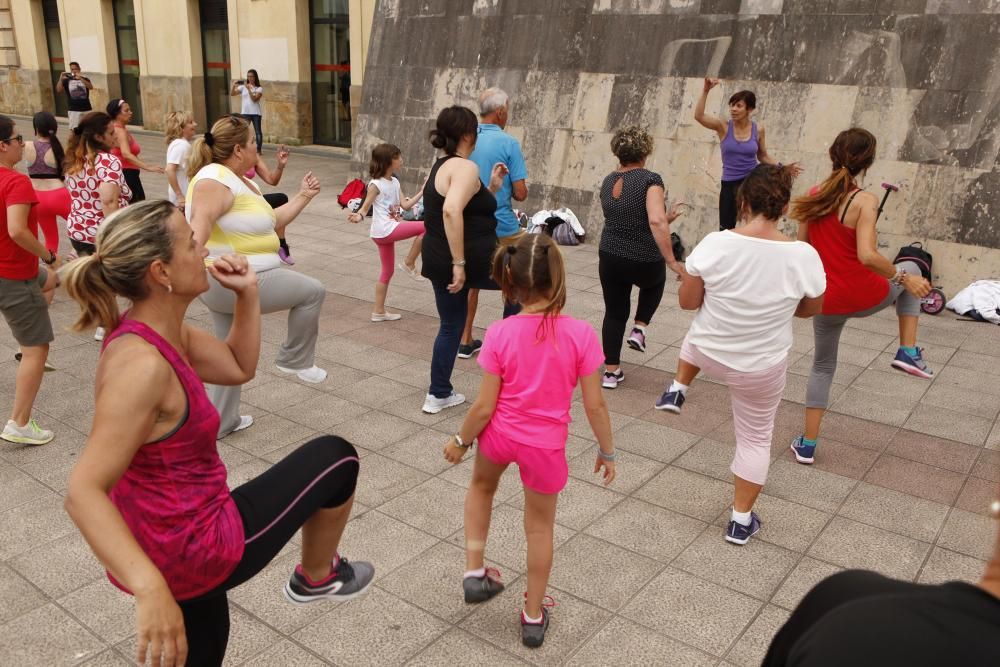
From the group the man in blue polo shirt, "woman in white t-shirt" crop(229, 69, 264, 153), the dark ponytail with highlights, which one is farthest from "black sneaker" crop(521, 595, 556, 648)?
"woman in white t-shirt" crop(229, 69, 264, 153)

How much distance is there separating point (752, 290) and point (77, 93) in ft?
59.4

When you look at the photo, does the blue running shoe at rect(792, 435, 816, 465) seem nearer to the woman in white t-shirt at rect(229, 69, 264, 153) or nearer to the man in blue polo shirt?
the man in blue polo shirt

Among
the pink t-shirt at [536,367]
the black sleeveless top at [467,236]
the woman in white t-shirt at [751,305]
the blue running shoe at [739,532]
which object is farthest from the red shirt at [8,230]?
the blue running shoe at [739,532]

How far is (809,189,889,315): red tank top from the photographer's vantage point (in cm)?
453

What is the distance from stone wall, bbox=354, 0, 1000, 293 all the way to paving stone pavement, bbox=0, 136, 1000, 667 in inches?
92.2

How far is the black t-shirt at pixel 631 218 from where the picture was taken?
5.53m

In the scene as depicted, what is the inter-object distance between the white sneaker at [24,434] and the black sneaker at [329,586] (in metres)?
2.89

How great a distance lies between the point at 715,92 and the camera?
9680 mm

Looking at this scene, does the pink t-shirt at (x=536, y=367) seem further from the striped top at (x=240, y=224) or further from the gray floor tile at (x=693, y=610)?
the striped top at (x=240, y=224)

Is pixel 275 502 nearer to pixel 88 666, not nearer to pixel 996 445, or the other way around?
pixel 88 666

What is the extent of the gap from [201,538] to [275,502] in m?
0.26

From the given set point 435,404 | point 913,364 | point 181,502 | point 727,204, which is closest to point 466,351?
point 435,404

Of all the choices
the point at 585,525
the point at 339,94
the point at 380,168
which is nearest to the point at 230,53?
the point at 339,94

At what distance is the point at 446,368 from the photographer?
17.6ft
